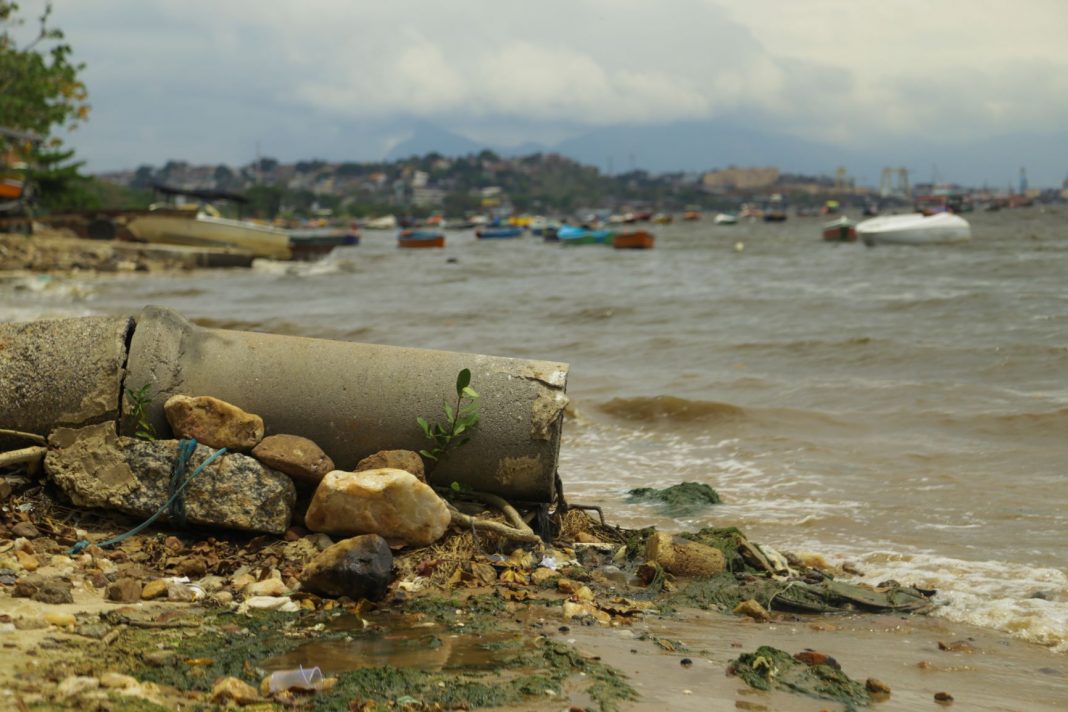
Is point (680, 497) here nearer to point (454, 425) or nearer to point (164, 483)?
point (454, 425)

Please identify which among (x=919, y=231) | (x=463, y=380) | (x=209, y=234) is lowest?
(x=463, y=380)

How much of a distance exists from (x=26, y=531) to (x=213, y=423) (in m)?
1.06

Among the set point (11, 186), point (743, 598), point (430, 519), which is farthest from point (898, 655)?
point (11, 186)

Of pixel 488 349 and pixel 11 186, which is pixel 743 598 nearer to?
pixel 488 349

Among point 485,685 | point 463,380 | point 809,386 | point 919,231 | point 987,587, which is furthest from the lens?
point 919,231

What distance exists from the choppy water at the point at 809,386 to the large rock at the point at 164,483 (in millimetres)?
2992

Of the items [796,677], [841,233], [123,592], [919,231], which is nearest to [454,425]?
[123,592]

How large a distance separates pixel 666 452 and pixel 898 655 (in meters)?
5.93

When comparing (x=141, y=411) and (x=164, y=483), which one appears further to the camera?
(x=141, y=411)

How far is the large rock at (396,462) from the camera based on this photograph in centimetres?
596

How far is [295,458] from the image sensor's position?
5863 mm

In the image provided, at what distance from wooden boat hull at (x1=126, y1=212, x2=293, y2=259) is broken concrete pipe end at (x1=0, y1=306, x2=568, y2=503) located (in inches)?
1587

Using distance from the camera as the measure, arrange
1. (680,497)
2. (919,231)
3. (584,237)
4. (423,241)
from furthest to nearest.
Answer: (423,241) → (584,237) → (919,231) → (680,497)

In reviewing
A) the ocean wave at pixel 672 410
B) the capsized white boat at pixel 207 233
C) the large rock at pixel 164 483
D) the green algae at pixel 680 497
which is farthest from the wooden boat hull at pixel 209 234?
the large rock at pixel 164 483
